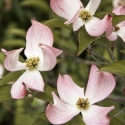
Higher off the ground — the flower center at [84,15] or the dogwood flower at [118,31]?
the flower center at [84,15]

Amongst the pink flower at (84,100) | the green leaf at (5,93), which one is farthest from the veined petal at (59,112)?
the green leaf at (5,93)

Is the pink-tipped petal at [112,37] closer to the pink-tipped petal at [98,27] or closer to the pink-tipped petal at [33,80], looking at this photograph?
the pink-tipped petal at [98,27]

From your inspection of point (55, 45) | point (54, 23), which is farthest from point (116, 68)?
point (55, 45)

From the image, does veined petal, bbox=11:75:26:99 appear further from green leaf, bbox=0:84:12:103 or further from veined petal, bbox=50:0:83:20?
veined petal, bbox=50:0:83:20

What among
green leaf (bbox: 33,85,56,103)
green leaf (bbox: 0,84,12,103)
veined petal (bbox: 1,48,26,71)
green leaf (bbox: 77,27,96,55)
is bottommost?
green leaf (bbox: 0,84,12,103)

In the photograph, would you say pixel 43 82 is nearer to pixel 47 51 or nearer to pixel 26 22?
pixel 47 51

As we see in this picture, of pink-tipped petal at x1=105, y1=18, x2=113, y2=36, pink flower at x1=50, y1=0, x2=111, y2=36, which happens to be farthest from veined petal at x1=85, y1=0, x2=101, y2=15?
pink-tipped petal at x1=105, y1=18, x2=113, y2=36
